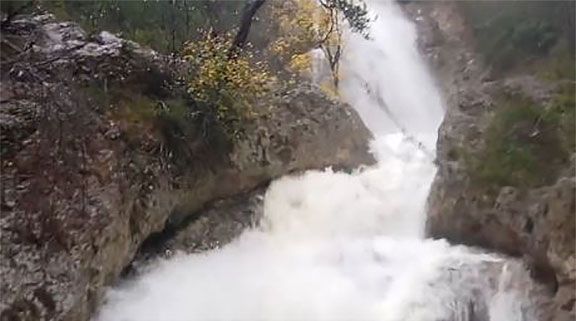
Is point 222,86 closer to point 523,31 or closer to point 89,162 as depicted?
point 89,162

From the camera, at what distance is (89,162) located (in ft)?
24.6

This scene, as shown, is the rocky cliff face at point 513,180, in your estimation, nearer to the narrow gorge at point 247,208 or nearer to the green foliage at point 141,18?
the narrow gorge at point 247,208

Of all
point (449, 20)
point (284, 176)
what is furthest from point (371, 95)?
point (284, 176)

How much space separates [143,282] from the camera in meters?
8.21

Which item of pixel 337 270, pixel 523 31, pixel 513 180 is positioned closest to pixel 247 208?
pixel 337 270

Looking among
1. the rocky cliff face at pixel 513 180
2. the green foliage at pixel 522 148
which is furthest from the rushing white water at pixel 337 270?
the green foliage at pixel 522 148

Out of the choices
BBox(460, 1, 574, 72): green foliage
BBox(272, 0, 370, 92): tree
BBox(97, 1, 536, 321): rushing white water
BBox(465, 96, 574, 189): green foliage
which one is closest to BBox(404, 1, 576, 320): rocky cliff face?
BBox(465, 96, 574, 189): green foliage

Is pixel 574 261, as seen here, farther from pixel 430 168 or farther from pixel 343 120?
pixel 343 120

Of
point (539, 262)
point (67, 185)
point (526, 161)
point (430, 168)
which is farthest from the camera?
point (430, 168)

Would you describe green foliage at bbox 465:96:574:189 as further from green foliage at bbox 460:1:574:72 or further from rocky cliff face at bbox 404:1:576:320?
green foliage at bbox 460:1:574:72

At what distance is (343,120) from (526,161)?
5.37m

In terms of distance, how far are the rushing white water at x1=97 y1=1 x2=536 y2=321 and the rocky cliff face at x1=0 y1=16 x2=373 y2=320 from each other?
2.01 ft

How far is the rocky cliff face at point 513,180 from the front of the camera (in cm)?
755

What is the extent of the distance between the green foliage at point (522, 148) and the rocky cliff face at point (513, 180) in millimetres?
13
